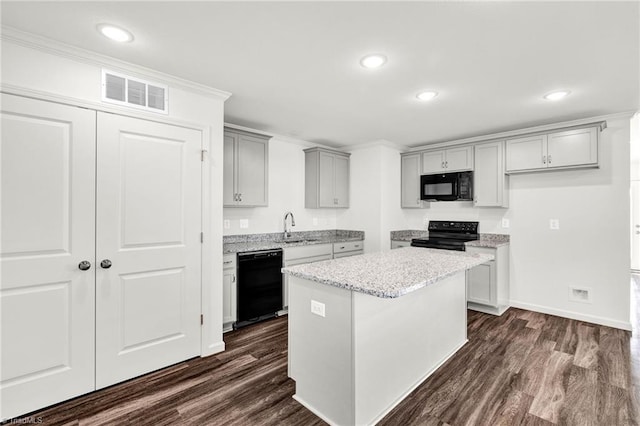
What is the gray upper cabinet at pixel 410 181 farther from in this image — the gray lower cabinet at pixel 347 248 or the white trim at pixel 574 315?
the white trim at pixel 574 315

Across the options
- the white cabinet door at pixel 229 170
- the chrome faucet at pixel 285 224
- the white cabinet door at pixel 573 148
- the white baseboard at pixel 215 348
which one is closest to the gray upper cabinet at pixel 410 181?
the white cabinet door at pixel 573 148

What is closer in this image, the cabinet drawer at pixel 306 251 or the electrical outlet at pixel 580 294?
the electrical outlet at pixel 580 294

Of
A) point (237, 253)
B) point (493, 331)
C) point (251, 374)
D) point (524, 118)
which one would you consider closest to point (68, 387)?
point (251, 374)

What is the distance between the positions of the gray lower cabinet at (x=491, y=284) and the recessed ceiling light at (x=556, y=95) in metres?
1.81

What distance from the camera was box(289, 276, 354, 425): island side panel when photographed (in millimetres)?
1813

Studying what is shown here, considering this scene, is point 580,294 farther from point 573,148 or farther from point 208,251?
point 208,251

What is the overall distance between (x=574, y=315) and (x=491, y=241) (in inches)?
49.1

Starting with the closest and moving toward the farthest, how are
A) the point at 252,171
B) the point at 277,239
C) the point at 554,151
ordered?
the point at 554,151
the point at 252,171
the point at 277,239

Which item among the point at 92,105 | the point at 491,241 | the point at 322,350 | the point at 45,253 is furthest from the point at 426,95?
the point at 45,253

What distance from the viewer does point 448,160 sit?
462cm

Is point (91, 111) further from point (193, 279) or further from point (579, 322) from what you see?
point (579, 322)

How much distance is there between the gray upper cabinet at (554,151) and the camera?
350 centimetres

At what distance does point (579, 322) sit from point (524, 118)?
2.51m

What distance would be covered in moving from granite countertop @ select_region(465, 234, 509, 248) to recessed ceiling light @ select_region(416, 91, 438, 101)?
2092 mm
